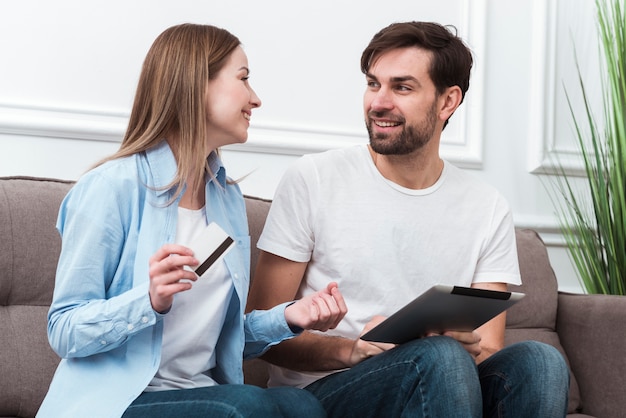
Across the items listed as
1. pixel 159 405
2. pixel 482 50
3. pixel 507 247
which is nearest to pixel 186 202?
pixel 159 405

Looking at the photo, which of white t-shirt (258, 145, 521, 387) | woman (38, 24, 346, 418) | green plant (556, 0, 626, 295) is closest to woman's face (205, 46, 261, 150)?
woman (38, 24, 346, 418)

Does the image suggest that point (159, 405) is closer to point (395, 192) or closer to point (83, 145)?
point (395, 192)

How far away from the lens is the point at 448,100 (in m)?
1.92

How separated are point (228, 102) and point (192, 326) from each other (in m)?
0.37

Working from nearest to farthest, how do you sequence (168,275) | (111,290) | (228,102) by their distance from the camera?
(168,275)
(111,290)
(228,102)

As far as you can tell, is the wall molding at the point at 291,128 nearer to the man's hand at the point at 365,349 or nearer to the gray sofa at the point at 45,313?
the gray sofa at the point at 45,313

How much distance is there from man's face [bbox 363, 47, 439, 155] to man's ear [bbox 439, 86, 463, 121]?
3 cm

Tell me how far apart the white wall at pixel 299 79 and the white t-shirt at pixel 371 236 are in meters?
0.48

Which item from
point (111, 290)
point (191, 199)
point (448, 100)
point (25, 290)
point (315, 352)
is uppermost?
point (448, 100)

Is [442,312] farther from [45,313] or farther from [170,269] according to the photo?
[45,313]

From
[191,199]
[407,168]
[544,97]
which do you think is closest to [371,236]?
[407,168]

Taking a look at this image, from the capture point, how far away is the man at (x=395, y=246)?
1.48m

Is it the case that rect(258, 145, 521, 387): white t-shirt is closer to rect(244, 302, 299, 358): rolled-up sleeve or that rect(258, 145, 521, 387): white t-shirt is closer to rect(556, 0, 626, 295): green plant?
rect(244, 302, 299, 358): rolled-up sleeve

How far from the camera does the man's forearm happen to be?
162 centimetres
